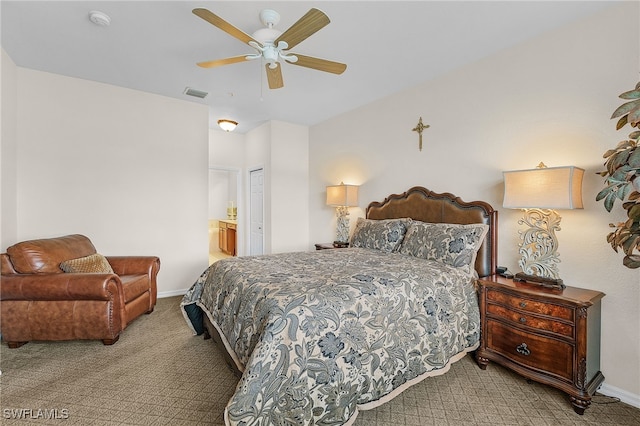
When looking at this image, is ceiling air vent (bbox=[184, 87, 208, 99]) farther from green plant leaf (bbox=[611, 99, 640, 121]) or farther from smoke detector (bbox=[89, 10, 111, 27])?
green plant leaf (bbox=[611, 99, 640, 121])

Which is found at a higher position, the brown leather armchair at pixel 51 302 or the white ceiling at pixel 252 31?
the white ceiling at pixel 252 31

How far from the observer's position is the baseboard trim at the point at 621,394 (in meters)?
1.97

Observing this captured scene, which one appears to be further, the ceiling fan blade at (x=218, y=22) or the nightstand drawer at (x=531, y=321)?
the nightstand drawer at (x=531, y=321)

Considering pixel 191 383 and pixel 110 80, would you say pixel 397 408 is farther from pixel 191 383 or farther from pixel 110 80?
pixel 110 80

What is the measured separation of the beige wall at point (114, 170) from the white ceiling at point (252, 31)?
0.30 m

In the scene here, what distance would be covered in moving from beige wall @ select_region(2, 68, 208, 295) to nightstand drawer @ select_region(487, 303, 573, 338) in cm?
381

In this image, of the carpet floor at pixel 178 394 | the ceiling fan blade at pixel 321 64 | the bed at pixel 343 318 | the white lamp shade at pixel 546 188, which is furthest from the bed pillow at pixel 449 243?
the ceiling fan blade at pixel 321 64

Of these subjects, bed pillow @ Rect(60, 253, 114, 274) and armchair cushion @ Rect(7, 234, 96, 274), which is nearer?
armchair cushion @ Rect(7, 234, 96, 274)

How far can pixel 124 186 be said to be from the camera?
12.6 ft

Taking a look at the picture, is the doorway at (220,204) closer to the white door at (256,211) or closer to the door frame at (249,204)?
the door frame at (249,204)

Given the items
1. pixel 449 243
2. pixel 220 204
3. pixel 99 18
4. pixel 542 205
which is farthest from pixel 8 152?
pixel 220 204

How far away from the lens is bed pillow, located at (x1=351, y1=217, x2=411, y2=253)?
3.13 meters

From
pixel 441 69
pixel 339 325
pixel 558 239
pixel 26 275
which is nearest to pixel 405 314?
pixel 339 325

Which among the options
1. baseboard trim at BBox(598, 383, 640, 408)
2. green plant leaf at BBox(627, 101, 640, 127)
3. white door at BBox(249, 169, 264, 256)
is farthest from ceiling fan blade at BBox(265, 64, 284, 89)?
baseboard trim at BBox(598, 383, 640, 408)
